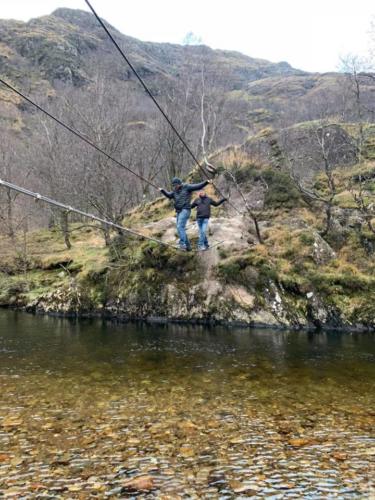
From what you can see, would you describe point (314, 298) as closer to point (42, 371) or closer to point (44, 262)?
point (42, 371)

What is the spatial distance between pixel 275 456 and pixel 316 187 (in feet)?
89.5

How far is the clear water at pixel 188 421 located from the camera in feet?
19.9

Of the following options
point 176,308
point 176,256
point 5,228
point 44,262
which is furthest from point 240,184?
point 5,228

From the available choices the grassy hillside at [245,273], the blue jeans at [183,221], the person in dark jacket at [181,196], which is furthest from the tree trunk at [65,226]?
the person in dark jacket at [181,196]

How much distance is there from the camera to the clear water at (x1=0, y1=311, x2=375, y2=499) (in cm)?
607

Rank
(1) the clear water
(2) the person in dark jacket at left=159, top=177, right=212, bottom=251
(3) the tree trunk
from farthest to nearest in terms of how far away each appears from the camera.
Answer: (3) the tree trunk
(2) the person in dark jacket at left=159, top=177, right=212, bottom=251
(1) the clear water

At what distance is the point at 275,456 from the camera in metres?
6.86

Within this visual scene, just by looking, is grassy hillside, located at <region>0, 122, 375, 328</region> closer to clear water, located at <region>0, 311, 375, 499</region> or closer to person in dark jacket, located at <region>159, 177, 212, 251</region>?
clear water, located at <region>0, 311, 375, 499</region>

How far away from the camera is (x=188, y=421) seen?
8367 mm

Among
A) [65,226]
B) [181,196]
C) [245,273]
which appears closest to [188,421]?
[181,196]

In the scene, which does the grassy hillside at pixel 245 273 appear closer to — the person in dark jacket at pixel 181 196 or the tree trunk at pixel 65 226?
the tree trunk at pixel 65 226

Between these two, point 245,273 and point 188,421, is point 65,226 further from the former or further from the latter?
point 188,421

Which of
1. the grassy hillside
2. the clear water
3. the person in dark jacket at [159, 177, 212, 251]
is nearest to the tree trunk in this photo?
the grassy hillside

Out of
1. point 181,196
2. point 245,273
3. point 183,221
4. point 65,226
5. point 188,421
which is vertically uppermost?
point 65,226
